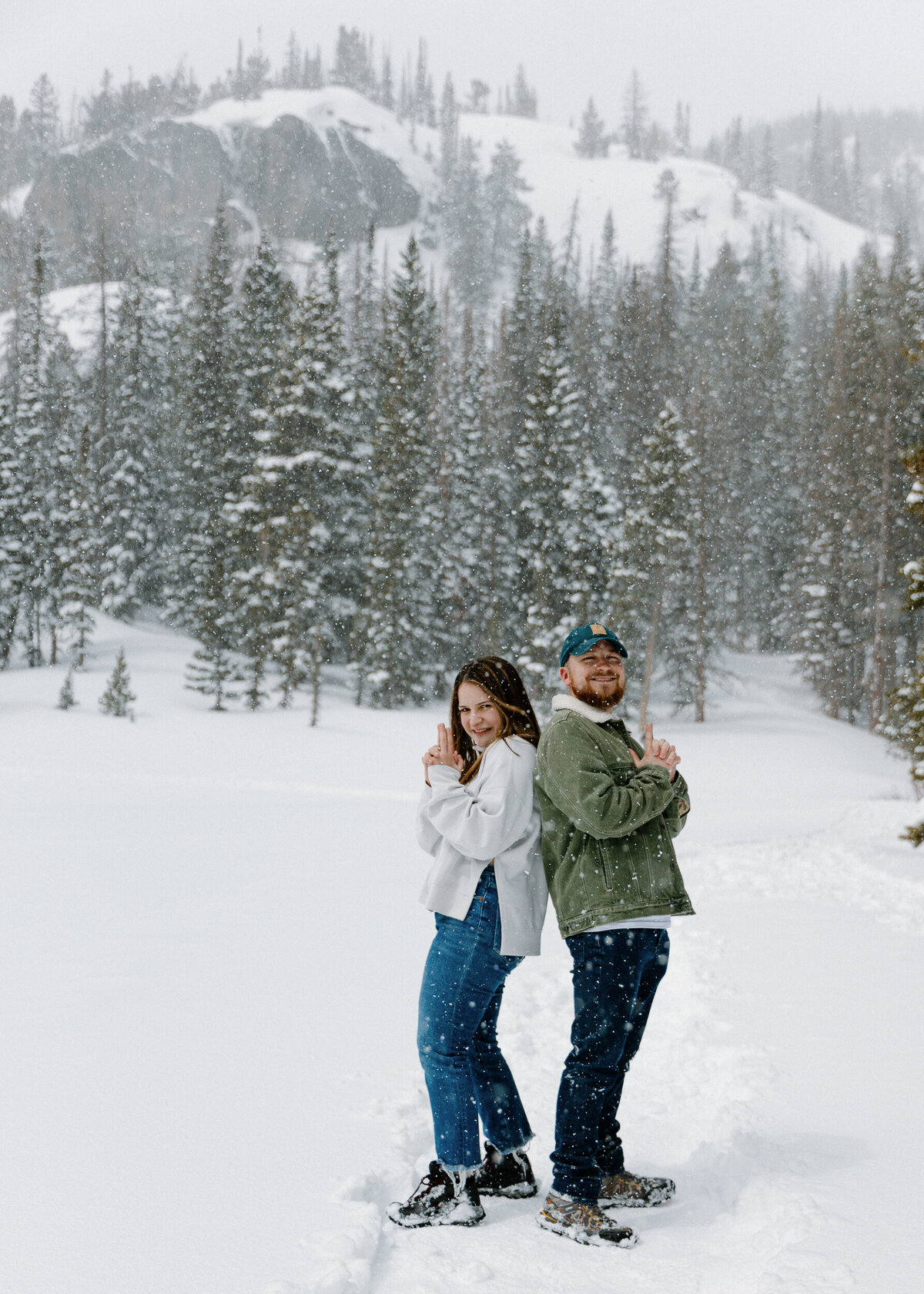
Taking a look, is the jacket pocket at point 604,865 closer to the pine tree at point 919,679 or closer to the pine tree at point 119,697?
the pine tree at point 919,679

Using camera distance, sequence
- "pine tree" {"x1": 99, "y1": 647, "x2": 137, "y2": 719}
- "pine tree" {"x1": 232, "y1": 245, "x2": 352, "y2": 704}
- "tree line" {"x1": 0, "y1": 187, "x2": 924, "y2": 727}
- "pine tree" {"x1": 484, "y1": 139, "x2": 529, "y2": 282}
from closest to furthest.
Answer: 1. "pine tree" {"x1": 99, "y1": 647, "x2": 137, "y2": 719}
2. "pine tree" {"x1": 232, "y1": 245, "x2": 352, "y2": 704}
3. "tree line" {"x1": 0, "y1": 187, "x2": 924, "y2": 727}
4. "pine tree" {"x1": 484, "y1": 139, "x2": 529, "y2": 282}

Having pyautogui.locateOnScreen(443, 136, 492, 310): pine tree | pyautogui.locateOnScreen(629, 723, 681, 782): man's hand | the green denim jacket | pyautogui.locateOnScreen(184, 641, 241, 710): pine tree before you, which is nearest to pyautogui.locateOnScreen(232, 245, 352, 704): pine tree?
pyautogui.locateOnScreen(184, 641, 241, 710): pine tree

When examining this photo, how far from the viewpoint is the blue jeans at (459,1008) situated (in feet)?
10.9

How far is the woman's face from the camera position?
345 cm

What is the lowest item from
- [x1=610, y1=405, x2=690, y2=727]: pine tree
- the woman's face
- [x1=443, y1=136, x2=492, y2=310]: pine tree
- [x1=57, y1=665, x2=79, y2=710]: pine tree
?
[x1=57, y1=665, x2=79, y2=710]: pine tree

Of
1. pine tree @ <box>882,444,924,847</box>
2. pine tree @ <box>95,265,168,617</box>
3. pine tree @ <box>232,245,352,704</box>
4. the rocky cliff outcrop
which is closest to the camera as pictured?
pine tree @ <box>882,444,924,847</box>

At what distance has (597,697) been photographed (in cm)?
339

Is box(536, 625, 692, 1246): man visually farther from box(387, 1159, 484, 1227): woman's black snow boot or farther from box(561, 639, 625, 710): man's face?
box(387, 1159, 484, 1227): woman's black snow boot

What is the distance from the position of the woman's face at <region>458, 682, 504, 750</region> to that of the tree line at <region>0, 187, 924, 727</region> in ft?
86.4

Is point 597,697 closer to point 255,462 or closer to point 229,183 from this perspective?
point 255,462

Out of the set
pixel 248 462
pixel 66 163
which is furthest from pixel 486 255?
pixel 248 462

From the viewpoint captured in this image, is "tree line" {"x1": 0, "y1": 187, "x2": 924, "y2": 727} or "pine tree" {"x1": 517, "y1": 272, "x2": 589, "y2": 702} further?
"pine tree" {"x1": 517, "y1": 272, "x2": 589, "y2": 702}

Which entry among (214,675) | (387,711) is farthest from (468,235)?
(214,675)

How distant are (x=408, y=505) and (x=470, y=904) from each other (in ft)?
104
